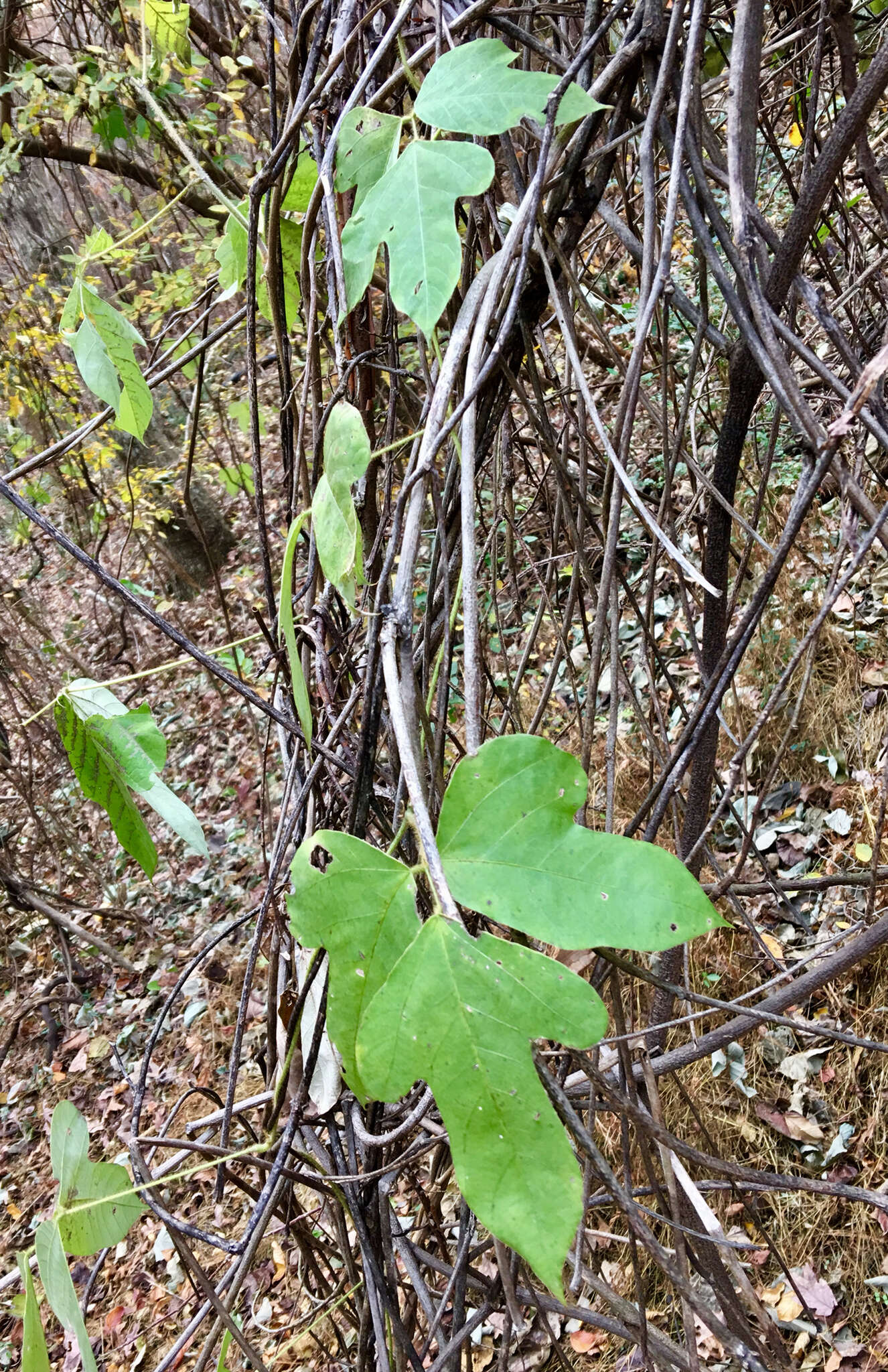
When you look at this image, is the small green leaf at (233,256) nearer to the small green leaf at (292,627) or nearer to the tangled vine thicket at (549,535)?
the tangled vine thicket at (549,535)

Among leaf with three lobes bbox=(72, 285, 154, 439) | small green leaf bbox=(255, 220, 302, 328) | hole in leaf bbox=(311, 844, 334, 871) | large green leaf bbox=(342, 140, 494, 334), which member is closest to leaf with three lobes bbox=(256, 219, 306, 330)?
small green leaf bbox=(255, 220, 302, 328)

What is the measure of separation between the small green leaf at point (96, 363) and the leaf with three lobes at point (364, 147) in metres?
0.42

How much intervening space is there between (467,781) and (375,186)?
456 millimetres

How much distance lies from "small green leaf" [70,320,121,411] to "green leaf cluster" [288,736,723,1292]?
2.34ft

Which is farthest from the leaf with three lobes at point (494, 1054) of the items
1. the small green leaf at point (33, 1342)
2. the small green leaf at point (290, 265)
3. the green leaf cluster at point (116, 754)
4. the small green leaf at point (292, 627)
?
the small green leaf at point (290, 265)

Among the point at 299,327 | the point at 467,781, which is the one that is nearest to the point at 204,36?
the point at 299,327

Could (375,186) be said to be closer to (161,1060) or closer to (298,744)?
(298,744)

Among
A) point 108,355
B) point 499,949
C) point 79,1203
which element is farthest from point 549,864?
point 108,355

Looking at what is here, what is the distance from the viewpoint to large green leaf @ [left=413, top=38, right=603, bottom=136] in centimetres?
57

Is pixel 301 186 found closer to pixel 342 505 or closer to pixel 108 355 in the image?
pixel 108 355

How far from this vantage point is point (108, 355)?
0.97 meters

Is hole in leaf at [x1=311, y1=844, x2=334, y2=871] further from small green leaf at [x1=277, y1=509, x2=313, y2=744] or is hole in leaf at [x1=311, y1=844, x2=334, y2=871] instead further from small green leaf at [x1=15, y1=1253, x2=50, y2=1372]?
small green leaf at [x1=15, y1=1253, x2=50, y2=1372]

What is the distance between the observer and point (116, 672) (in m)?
5.75

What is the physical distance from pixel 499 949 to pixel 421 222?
482mm
